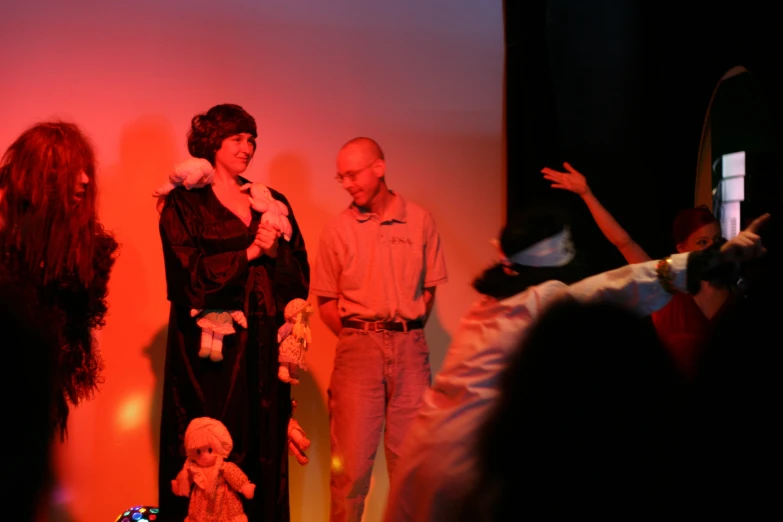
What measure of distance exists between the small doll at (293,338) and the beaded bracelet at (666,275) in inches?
67.3

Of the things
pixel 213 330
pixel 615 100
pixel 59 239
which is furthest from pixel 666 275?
pixel 615 100

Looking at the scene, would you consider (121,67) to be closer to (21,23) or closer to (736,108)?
(21,23)

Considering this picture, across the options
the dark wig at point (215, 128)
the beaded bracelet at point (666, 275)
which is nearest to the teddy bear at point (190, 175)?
the dark wig at point (215, 128)

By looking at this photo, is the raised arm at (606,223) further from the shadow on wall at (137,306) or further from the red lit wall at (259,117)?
the shadow on wall at (137,306)

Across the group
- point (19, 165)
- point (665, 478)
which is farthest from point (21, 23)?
point (665, 478)

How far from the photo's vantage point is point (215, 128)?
3.73m

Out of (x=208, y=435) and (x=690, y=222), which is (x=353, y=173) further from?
(x=690, y=222)

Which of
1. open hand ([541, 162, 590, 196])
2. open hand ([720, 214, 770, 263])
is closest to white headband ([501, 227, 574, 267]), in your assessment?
open hand ([720, 214, 770, 263])

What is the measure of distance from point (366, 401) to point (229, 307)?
776 millimetres

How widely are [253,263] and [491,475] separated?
2.06 meters

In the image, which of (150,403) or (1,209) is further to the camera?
(150,403)

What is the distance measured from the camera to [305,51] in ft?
15.2

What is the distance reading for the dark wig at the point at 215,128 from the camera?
3727mm

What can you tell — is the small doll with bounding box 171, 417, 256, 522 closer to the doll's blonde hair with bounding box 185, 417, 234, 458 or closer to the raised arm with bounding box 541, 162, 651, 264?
the doll's blonde hair with bounding box 185, 417, 234, 458
